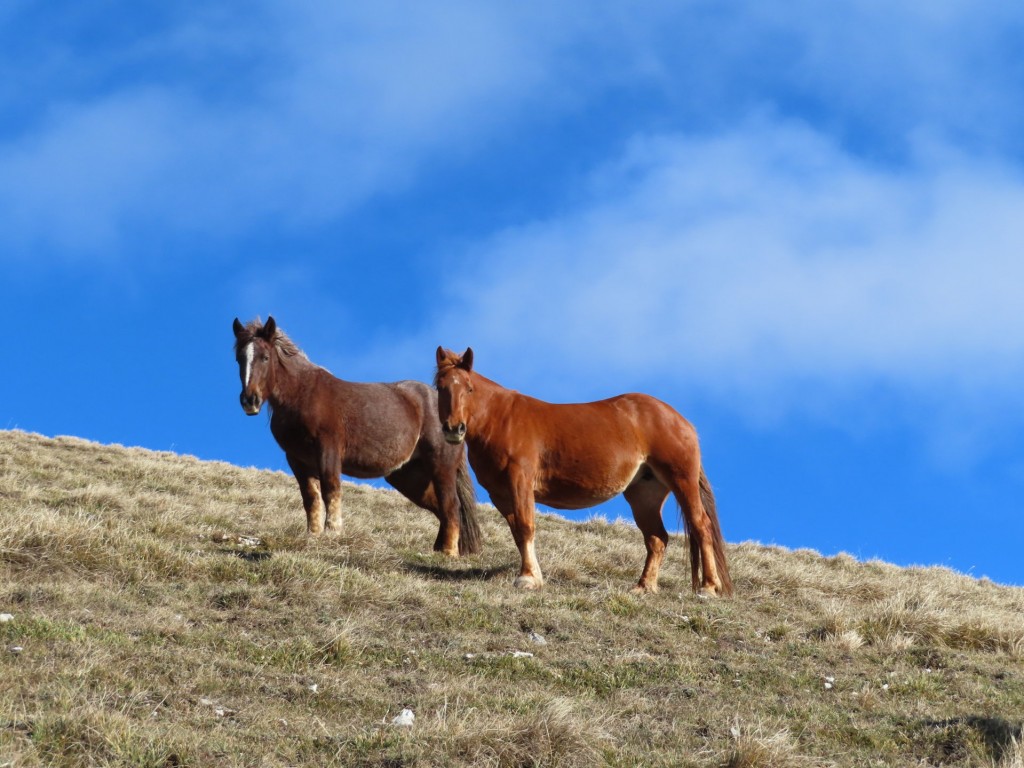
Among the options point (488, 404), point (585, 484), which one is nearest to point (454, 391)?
point (488, 404)

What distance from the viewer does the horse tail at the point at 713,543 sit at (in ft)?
41.5

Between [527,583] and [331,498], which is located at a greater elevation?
[331,498]

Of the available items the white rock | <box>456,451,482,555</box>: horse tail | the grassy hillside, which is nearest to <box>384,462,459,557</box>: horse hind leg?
<box>456,451,482,555</box>: horse tail

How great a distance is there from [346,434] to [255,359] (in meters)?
1.70

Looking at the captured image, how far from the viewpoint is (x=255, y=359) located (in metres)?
13.5

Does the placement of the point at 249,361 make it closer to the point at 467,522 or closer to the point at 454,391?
the point at 454,391

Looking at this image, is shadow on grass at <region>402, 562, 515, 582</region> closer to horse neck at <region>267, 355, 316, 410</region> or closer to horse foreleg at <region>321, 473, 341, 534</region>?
horse foreleg at <region>321, 473, 341, 534</region>

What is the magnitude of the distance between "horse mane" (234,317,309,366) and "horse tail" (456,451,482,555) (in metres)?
2.98

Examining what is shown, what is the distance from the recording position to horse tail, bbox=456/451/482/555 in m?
15.0

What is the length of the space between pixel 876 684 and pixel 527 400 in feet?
16.3

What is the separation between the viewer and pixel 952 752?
7.76 metres

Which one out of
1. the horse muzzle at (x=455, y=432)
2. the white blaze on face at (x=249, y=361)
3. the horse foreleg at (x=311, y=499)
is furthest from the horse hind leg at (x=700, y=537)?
the white blaze on face at (x=249, y=361)

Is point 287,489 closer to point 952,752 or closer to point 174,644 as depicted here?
point 174,644

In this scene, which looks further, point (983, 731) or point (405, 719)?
point (983, 731)
